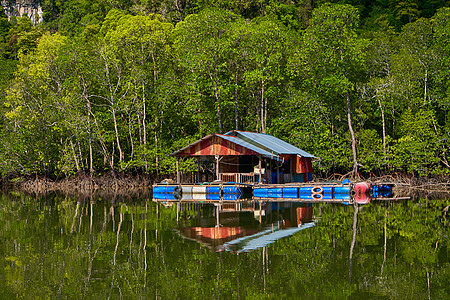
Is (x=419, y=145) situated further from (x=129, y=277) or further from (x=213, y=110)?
(x=129, y=277)

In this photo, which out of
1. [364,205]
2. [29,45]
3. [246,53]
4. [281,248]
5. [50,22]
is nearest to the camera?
[281,248]

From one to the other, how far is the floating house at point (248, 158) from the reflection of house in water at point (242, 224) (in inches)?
339

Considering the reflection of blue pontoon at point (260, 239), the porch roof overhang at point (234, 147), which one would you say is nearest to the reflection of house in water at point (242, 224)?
the reflection of blue pontoon at point (260, 239)

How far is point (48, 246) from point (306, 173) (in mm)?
29811

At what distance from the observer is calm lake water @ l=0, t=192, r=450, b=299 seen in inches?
396

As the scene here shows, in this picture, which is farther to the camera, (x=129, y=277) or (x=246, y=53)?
(x=246, y=53)

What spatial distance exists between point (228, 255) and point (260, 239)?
2537 millimetres

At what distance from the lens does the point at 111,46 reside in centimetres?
4669

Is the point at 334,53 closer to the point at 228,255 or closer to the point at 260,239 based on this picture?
the point at 260,239

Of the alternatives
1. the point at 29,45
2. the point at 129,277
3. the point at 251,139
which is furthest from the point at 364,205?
the point at 29,45

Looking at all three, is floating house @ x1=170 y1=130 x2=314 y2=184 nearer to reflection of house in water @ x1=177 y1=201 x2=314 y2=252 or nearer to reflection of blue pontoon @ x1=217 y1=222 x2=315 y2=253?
reflection of house in water @ x1=177 y1=201 x2=314 y2=252

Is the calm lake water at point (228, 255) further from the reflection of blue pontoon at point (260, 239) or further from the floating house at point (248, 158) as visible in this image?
the floating house at point (248, 158)

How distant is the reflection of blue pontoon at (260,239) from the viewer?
13.9 m

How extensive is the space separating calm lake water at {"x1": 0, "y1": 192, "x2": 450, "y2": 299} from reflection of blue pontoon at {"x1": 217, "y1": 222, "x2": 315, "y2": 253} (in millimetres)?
29
